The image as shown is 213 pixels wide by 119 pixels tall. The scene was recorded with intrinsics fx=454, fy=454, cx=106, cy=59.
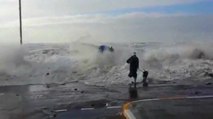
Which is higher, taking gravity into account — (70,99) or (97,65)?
(97,65)

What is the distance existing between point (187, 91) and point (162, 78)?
8.36 meters

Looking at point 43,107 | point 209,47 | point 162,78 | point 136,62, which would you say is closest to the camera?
point 43,107

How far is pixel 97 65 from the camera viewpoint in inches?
1496

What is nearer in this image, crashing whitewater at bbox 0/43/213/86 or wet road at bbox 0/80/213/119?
wet road at bbox 0/80/213/119

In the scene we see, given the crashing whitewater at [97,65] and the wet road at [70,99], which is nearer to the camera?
the wet road at [70,99]

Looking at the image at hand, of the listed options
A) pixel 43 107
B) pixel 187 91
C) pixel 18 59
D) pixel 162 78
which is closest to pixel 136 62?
pixel 187 91

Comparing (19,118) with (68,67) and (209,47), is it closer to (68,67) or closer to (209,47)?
(68,67)

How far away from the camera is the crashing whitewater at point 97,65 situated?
30.2m

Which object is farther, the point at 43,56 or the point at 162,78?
the point at 43,56

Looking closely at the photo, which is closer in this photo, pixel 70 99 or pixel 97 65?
pixel 70 99

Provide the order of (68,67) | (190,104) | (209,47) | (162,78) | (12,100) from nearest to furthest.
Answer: (190,104)
(12,100)
(162,78)
(68,67)
(209,47)

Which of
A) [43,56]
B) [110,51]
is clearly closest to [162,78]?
[110,51]

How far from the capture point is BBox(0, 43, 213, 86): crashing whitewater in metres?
30.2

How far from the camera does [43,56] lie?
50.6m
